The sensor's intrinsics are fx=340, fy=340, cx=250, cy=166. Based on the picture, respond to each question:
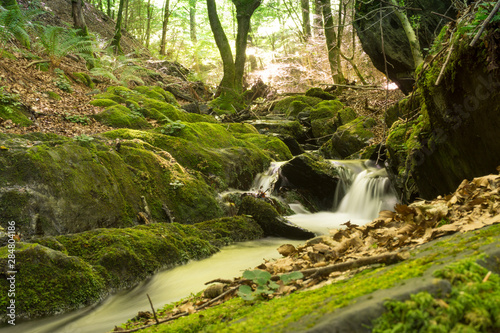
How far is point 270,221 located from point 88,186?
117 inches

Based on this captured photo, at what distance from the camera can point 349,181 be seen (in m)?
8.97

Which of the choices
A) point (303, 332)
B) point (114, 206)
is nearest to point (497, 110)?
point (303, 332)

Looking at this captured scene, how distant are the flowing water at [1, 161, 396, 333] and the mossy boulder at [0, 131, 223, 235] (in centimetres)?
140

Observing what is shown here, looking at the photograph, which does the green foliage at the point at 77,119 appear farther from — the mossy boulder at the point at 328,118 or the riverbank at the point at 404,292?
the mossy boulder at the point at 328,118

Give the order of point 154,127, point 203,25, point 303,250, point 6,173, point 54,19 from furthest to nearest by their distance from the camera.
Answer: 1. point 203,25
2. point 54,19
3. point 154,127
4. point 6,173
5. point 303,250

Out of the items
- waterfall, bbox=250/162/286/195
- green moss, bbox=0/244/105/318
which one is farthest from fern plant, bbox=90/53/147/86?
green moss, bbox=0/244/105/318

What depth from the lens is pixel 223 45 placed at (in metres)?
15.3

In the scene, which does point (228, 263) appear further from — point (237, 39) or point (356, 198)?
point (237, 39)

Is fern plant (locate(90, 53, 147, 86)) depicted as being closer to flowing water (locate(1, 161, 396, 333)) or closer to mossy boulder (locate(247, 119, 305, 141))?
mossy boulder (locate(247, 119, 305, 141))

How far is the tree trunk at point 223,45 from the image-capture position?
49.8 ft

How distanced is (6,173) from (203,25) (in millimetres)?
32985

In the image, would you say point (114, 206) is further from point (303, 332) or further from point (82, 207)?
point (303, 332)

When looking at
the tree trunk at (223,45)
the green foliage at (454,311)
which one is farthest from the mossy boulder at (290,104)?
the green foliage at (454,311)

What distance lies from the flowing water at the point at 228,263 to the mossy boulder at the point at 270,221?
199 millimetres
